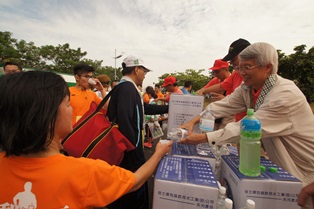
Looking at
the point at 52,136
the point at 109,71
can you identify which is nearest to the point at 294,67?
the point at 52,136

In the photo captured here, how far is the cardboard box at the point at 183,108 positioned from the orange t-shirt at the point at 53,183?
1.29 meters

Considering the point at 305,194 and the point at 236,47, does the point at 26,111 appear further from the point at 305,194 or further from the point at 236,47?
the point at 236,47

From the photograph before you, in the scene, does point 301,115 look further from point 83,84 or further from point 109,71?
point 109,71

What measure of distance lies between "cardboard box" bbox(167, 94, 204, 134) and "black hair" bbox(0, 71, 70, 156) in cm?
142

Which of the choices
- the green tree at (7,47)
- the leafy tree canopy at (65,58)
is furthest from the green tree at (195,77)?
the green tree at (7,47)

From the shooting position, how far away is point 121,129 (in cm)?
193

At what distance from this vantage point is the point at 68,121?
1.02 meters

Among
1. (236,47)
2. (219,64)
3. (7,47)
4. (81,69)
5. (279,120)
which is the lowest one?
(279,120)

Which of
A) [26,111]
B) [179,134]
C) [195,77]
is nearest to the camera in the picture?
[26,111]

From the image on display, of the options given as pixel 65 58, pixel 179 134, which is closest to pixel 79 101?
pixel 179 134

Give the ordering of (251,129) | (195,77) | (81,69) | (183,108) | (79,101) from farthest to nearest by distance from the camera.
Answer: (195,77), (81,69), (79,101), (183,108), (251,129)

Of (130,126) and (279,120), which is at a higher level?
(279,120)

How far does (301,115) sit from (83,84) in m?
3.17

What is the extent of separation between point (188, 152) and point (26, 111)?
3.97ft
